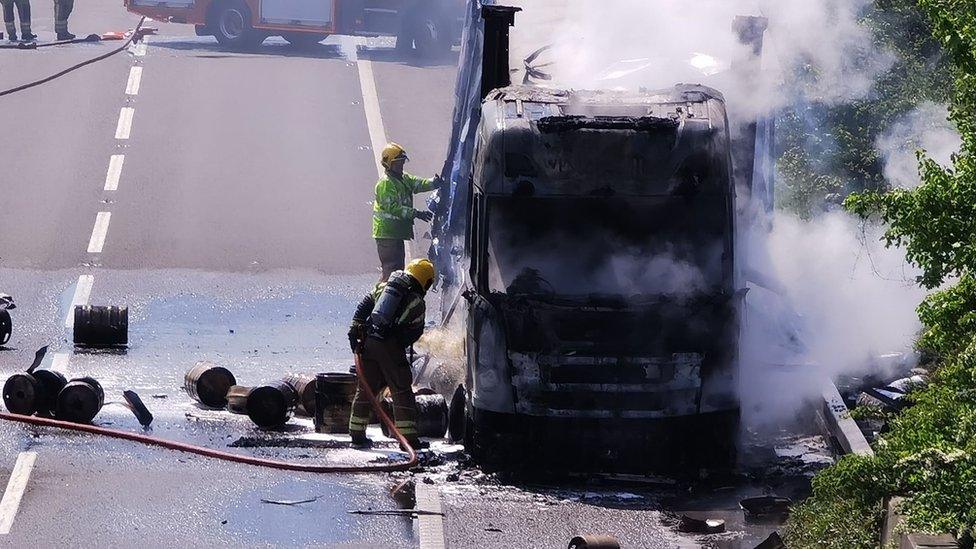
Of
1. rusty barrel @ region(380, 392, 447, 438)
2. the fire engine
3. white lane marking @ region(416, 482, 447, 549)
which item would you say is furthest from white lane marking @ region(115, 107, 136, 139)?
white lane marking @ region(416, 482, 447, 549)

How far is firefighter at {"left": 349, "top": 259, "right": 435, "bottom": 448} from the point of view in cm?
1194

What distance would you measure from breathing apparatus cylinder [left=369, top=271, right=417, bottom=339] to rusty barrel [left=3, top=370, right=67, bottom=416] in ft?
7.94

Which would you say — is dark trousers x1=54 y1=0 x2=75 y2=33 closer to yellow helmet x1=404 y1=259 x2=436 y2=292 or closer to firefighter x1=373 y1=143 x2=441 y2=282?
firefighter x1=373 y1=143 x2=441 y2=282

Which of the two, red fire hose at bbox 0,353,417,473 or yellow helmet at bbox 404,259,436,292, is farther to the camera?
yellow helmet at bbox 404,259,436,292

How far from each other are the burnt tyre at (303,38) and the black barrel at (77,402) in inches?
713

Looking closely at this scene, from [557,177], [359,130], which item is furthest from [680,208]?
[359,130]

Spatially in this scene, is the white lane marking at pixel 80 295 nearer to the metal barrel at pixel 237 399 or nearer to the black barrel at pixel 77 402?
the metal barrel at pixel 237 399

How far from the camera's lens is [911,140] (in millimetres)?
16875

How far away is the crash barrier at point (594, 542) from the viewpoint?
9.18 m

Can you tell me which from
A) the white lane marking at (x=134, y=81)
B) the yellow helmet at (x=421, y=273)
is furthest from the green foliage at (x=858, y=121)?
the white lane marking at (x=134, y=81)

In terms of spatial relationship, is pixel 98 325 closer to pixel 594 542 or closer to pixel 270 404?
pixel 270 404

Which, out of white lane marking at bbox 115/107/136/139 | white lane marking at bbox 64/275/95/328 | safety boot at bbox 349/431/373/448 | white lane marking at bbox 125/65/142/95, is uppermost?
white lane marking at bbox 125/65/142/95

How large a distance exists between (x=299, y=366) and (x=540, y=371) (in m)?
4.32

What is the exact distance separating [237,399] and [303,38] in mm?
17997
